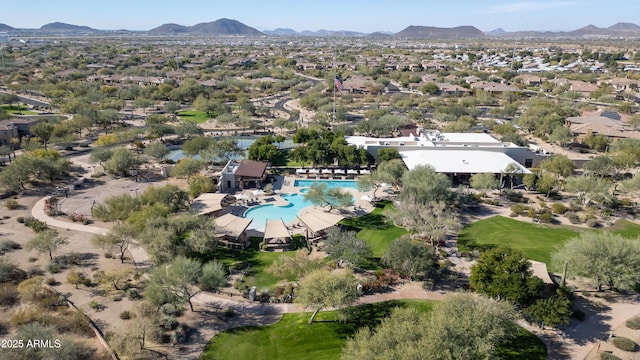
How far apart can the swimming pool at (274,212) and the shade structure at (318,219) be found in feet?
10.5

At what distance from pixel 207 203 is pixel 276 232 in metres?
10.3

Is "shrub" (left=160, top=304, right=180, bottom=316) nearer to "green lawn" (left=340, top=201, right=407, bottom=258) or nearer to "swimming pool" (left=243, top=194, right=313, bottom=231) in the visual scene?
"swimming pool" (left=243, top=194, right=313, bottom=231)

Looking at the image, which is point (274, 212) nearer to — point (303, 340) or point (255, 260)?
point (255, 260)

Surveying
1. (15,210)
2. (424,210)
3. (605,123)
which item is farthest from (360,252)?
(605,123)

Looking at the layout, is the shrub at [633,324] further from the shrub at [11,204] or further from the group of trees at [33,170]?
the group of trees at [33,170]

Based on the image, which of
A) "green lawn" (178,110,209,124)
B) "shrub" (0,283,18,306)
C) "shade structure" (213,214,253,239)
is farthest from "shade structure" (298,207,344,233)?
"green lawn" (178,110,209,124)

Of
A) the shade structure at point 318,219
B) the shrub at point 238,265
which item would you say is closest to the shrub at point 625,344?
the shade structure at point 318,219

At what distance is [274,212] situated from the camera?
4528 cm

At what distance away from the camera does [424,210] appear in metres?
37.7

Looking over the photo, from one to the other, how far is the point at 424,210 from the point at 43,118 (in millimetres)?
70538

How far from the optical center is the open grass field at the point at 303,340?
24688 mm

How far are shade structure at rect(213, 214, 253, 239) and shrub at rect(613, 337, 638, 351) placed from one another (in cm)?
2846

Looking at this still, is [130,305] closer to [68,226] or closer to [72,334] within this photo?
[72,334]

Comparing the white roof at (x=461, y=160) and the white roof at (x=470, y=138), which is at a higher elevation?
the white roof at (x=470, y=138)
